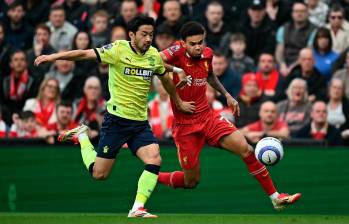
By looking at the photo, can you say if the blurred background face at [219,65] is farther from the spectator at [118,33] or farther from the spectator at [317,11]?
the spectator at [317,11]

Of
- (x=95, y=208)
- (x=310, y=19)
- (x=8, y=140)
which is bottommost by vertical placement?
(x=95, y=208)

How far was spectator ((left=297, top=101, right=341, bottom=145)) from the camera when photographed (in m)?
16.0

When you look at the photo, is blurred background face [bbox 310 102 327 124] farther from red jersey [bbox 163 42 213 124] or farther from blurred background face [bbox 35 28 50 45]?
blurred background face [bbox 35 28 50 45]

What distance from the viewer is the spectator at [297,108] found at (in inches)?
653

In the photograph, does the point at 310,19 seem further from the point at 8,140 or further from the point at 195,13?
the point at 8,140

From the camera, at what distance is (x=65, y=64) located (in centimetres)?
1831

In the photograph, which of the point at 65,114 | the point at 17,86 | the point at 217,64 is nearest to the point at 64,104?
the point at 65,114

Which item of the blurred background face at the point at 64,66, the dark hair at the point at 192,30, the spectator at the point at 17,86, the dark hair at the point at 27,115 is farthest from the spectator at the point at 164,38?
the dark hair at the point at 192,30

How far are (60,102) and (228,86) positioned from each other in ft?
8.41

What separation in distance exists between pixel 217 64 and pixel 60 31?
10.8 ft

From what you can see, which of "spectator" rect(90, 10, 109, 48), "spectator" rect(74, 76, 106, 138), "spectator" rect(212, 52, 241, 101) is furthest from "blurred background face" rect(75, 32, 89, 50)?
"spectator" rect(212, 52, 241, 101)

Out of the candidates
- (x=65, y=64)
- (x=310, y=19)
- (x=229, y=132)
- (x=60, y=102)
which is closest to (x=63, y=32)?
(x=65, y=64)

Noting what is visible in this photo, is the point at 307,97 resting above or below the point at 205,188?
above

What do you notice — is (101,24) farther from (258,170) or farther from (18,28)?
(258,170)
